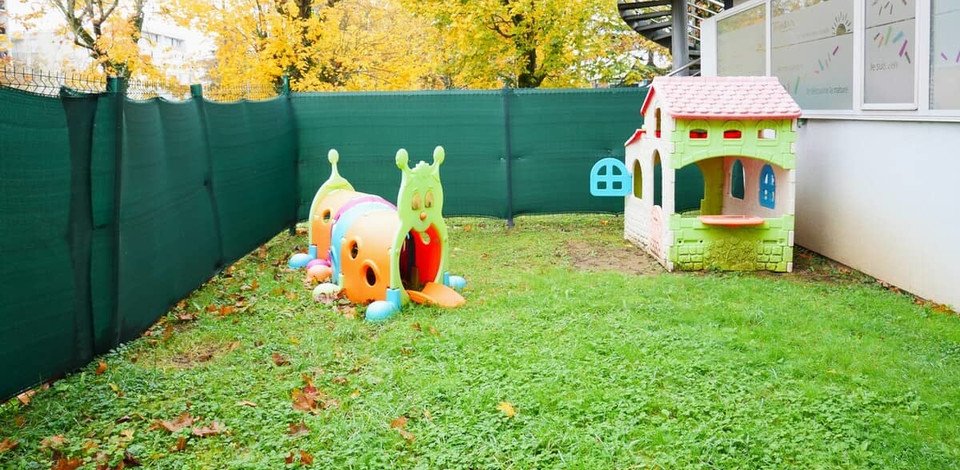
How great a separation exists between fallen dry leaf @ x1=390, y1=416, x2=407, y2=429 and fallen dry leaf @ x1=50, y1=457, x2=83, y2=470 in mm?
1407

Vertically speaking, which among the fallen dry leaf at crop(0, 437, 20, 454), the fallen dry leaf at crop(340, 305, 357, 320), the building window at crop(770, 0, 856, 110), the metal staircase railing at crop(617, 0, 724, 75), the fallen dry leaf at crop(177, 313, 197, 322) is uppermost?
the metal staircase railing at crop(617, 0, 724, 75)

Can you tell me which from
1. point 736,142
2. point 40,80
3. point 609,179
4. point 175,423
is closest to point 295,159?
point 609,179

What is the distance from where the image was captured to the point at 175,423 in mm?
4141

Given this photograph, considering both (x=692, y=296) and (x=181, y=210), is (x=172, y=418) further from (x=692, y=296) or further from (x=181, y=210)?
(x=692, y=296)

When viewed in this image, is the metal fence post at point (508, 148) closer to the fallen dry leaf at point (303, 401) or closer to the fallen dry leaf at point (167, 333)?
the fallen dry leaf at point (167, 333)

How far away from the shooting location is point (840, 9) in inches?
332

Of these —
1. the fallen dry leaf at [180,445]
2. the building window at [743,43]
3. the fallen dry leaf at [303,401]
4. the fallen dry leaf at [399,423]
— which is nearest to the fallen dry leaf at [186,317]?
the fallen dry leaf at [303,401]

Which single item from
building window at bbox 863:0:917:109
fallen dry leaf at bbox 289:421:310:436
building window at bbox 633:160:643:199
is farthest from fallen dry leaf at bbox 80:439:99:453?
building window at bbox 633:160:643:199

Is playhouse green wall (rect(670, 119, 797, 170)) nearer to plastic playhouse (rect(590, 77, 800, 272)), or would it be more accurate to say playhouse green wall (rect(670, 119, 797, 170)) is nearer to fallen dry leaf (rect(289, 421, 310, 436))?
plastic playhouse (rect(590, 77, 800, 272))

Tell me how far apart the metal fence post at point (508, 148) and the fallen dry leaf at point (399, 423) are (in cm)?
769

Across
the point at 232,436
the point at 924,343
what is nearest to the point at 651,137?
the point at 924,343

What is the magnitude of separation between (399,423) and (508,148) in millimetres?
7833

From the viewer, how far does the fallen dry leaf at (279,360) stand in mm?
5184

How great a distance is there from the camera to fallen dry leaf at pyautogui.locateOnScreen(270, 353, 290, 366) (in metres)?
5.18
